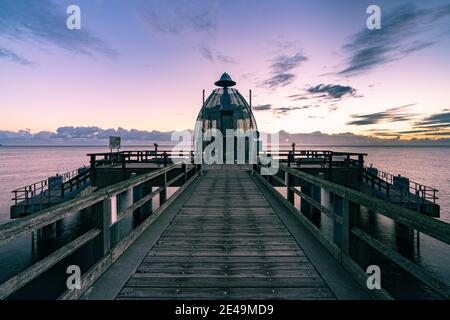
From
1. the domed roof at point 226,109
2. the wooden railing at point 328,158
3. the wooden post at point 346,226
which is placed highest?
the domed roof at point 226,109

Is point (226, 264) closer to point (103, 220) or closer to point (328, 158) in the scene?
point (103, 220)

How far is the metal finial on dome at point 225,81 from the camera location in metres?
31.4

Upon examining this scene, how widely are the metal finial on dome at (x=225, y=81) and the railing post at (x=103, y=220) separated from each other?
29078mm

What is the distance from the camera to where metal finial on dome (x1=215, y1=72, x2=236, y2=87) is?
31438mm

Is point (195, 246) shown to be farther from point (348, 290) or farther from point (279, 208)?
point (279, 208)

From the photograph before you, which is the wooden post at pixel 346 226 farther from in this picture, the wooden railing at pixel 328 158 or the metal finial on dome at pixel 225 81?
the metal finial on dome at pixel 225 81

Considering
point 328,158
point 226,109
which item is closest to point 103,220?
point 328,158

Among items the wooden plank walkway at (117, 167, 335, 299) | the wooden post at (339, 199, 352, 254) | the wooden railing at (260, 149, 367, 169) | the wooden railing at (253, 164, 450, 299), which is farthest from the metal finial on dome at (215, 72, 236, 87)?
the wooden post at (339, 199, 352, 254)

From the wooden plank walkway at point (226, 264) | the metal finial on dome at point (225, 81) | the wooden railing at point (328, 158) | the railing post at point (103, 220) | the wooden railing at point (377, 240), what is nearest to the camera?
the wooden railing at point (377, 240)

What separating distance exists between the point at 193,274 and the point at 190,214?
351cm

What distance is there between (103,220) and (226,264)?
2.01 metres

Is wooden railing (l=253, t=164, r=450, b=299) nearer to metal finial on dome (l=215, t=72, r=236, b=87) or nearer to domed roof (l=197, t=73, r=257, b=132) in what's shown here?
domed roof (l=197, t=73, r=257, b=132)

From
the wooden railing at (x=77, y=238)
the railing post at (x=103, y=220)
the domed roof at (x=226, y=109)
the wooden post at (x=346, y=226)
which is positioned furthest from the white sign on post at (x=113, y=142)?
the wooden post at (x=346, y=226)
